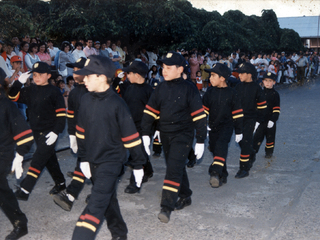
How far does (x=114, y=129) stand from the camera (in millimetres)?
3457

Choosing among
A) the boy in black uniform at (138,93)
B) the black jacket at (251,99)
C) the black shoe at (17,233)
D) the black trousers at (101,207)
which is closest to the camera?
the black trousers at (101,207)

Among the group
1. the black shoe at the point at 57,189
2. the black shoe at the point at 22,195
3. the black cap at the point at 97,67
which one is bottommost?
the black shoe at the point at 57,189

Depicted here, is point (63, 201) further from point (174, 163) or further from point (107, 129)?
point (107, 129)

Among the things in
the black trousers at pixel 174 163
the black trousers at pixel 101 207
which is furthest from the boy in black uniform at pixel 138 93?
the black trousers at pixel 101 207

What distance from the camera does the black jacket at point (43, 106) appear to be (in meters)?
4.96

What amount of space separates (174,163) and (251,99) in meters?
2.38

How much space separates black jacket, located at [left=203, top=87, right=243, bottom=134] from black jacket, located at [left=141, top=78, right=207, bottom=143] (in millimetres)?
970

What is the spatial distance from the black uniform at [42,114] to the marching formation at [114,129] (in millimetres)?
13

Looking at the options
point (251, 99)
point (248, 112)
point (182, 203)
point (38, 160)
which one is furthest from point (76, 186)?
point (251, 99)

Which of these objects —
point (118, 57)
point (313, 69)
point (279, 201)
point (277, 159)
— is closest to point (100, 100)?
point (279, 201)

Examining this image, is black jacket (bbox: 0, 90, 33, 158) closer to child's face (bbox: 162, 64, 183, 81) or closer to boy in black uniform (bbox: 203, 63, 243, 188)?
child's face (bbox: 162, 64, 183, 81)

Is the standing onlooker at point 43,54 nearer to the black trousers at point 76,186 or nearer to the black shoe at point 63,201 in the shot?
the black trousers at point 76,186

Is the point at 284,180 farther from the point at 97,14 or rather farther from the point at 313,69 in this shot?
the point at 313,69

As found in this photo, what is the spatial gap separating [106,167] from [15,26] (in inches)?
365
